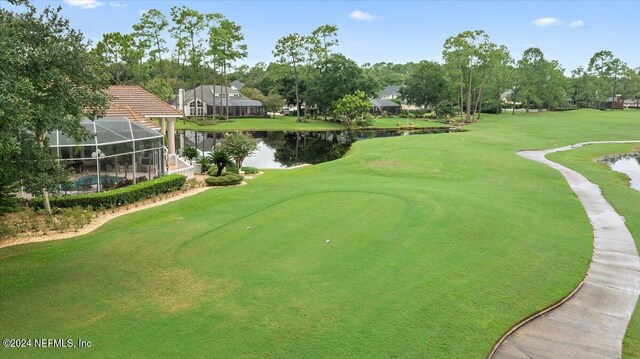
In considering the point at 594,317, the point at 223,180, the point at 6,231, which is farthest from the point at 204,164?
the point at 594,317

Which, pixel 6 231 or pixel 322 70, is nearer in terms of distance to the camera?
pixel 6 231

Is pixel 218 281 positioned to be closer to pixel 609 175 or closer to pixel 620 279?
pixel 620 279

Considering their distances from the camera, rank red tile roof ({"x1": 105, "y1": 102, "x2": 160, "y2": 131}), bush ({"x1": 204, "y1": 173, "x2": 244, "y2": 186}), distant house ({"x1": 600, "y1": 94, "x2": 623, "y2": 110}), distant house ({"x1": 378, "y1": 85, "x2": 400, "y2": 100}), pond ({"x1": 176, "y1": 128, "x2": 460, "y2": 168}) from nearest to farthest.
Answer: bush ({"x1": 204, "y1": 173, "x2": 244, "y2": 186}) < red tile roof ({"x1": 105, "y1": 102, "x2": 160, "y2": 131}) < pond ({"x1": 176, "y1": 128, "x2": 460, "y2": 168}) < distant house ({"x1": 378, "y1": 85, "x2": 400, "y2": 100}) < distant house ({"x1": 600, "y1": 94, "x2": 623, "y2": 110})

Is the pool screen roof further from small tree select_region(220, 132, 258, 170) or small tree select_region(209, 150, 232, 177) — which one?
small tree select_region(220, 132, 258, 170)

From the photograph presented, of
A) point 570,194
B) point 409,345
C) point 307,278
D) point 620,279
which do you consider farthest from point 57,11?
point 570,194

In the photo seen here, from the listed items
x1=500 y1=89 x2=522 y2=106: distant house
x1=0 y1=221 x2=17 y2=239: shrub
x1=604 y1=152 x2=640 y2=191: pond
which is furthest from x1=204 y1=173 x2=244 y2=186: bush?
x1=500 y1=89 x2=522 y2=106: distant house

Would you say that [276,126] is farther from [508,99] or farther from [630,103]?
[630,103]
